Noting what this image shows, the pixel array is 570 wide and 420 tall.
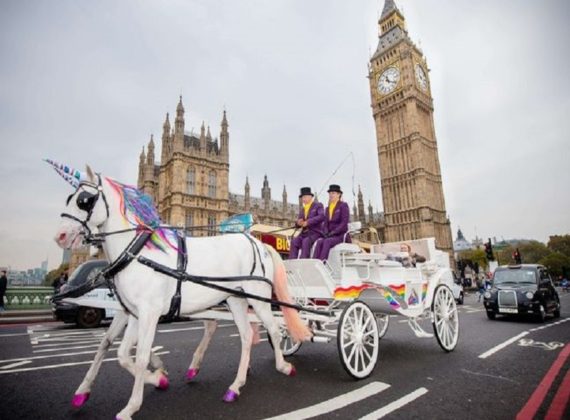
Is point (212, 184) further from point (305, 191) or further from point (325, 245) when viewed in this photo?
point (325, 245)

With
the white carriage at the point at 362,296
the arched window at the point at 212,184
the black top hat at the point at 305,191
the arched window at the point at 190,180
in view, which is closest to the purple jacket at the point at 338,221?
the white carriage at the point at 362,296

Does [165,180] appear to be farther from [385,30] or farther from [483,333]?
[385,30]

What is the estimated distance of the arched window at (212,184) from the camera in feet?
141

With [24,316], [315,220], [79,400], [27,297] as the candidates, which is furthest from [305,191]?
[27,297]

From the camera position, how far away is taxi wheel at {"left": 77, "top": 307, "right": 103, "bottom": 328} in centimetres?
945

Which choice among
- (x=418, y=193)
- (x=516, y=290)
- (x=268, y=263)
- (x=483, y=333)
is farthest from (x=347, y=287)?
(x=418, y=193)

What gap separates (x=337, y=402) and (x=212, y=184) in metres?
42.5

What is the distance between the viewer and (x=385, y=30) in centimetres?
6316

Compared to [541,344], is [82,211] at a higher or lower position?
higher

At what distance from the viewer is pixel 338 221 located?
4992mm

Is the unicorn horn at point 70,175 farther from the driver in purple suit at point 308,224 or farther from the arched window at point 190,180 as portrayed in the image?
A: the arched window at point 190,180

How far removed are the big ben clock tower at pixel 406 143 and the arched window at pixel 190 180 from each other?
115 ft

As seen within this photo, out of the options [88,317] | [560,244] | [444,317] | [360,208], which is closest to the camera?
[444,317]

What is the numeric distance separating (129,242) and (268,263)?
1.73m
